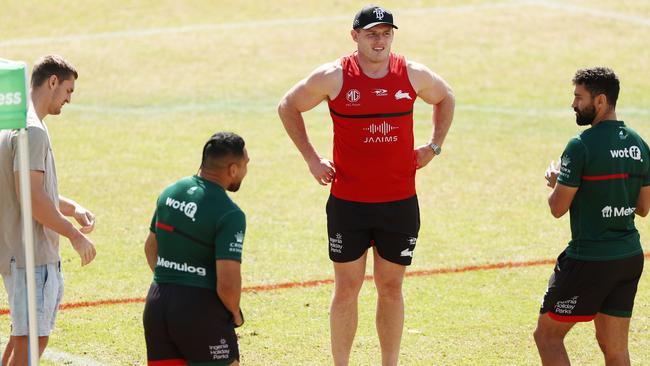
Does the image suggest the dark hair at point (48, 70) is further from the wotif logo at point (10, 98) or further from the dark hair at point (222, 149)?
the dark hair at point (222, 149)

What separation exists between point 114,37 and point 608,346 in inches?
694

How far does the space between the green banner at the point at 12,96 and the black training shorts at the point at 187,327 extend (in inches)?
47.7

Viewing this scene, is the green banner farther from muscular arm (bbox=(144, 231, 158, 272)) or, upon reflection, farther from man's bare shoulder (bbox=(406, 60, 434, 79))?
man's bare shoulder (bbox=(406, 60, 434, 79))

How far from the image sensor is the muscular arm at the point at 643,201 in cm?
702

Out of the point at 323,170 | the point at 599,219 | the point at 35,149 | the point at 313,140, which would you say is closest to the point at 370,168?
the point at 323,170

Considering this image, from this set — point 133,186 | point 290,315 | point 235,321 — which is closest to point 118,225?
point 133,186

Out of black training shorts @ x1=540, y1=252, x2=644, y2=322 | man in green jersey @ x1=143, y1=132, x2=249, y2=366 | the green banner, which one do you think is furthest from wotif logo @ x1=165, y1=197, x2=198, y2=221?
black training shorts @ x1=540, y1=252, x2=644, y2=322

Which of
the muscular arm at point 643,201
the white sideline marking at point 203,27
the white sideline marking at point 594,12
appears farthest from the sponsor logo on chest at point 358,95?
the white sideline marking at point 594,12

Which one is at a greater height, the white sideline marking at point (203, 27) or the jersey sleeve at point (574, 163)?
the white sideline marking at point (203, 27)

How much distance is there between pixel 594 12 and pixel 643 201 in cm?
1902

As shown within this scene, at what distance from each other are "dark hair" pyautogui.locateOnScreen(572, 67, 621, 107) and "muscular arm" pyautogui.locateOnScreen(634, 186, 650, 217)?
0.60 m

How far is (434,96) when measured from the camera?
799 centimetres

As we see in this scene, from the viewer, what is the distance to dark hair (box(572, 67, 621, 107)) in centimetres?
686

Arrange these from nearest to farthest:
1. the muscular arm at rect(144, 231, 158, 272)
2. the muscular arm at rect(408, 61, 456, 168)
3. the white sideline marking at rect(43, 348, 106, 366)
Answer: the muscular arm at rect(144, 231, 158, 272)
the muscular arm at rect(408, 61, 456, 168)
the white sideline marking at rect(43, 348, 106, 366)
